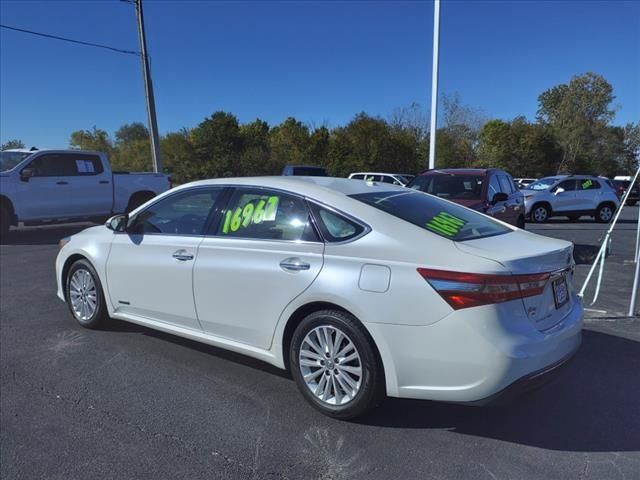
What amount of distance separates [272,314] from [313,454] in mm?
966

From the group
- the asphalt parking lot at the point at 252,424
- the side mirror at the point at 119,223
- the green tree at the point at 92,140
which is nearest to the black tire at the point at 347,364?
the asphalt parking lot at the point at 252,424

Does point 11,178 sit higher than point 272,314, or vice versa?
point 11,178

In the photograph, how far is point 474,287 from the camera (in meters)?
2.76

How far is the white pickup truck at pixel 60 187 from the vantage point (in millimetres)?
11523

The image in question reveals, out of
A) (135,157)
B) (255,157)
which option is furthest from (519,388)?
(135,157)

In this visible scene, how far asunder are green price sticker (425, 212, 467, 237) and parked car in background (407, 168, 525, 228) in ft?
14.4

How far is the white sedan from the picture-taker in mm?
2797

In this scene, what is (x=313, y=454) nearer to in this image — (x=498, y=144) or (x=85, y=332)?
(x=85, y=332)

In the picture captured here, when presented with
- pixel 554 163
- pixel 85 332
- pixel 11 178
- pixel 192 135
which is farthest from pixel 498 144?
pixel 85 332

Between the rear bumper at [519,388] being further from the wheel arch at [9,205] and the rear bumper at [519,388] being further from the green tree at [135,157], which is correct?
the green tree at [135,157]

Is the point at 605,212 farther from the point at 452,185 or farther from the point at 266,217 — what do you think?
the point at 266,217

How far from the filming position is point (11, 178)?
11.4 m

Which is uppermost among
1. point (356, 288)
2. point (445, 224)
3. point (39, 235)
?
point (445, 224)

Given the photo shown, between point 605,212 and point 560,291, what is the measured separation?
16792 millimetres
